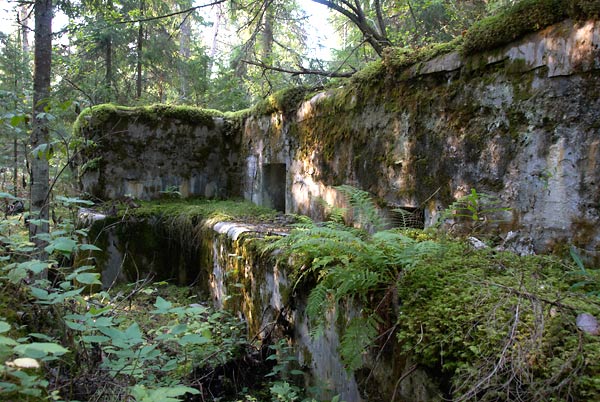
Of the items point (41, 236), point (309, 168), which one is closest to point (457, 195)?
point (309, 168)

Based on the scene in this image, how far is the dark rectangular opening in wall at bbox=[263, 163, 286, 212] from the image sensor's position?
6867mm

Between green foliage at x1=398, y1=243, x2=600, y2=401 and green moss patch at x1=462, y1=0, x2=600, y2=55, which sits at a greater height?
green moss patch at x1=462, y1=0, x2=600, y2=55

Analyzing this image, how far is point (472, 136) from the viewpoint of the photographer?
3.22 meters

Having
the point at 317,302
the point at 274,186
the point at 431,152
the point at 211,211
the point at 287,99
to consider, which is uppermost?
the point at 287,99

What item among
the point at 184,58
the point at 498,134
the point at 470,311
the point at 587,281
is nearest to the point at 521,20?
the point at 498,134

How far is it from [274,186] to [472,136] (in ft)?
13.7

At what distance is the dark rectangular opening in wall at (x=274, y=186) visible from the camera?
687 centimetres

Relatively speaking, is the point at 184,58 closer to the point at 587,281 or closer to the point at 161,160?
the point at 161,160

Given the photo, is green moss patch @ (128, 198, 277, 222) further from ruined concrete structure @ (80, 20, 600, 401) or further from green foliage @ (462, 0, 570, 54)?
green foliage @ (462, 0, 570, 54)

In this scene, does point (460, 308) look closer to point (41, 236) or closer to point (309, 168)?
point (41, 236)

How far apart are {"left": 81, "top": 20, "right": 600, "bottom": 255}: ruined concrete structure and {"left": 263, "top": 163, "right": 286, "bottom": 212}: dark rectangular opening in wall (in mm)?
252

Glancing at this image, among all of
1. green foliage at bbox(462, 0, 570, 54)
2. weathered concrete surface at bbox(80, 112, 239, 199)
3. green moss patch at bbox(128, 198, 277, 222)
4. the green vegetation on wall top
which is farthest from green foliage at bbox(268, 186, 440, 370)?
the green vegetation on wall top

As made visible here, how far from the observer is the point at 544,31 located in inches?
109

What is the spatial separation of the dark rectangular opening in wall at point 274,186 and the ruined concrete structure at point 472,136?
0.83ft
